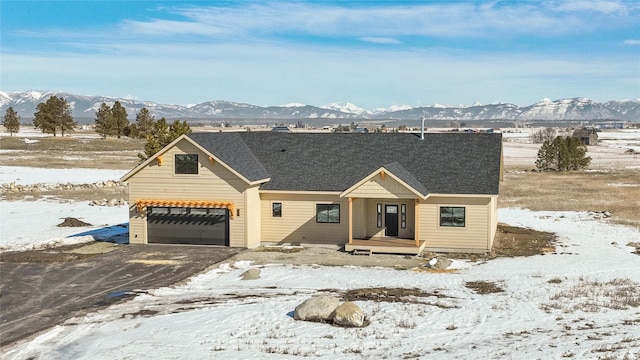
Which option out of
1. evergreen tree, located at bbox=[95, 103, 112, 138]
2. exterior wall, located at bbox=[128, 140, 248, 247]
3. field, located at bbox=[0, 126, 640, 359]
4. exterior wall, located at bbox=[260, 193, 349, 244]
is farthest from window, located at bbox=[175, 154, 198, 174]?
evergreen tree, located at bbox=[95, 103, 112, 138]

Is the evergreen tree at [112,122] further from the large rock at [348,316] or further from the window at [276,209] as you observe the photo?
the large rock at [348,316]

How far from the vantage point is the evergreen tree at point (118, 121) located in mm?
114812

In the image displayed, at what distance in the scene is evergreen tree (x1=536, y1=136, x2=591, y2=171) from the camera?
71.7 metres

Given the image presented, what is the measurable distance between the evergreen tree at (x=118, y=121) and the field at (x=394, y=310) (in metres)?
81.2

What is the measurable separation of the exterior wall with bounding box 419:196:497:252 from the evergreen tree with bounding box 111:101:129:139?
94135mm

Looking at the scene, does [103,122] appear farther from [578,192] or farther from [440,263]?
[440,263]

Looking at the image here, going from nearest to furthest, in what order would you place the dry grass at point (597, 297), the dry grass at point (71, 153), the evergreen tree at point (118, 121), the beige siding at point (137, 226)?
the dry grass at point (597, 297) → the beige siding at point (137, 226) → the dry grass at point (71, 153) → the evergreen tree at point (118, 121)

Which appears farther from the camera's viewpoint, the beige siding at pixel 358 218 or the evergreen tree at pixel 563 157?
the evergreen tree at pixel 563 157

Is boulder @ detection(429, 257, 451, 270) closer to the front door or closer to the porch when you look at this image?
the porch

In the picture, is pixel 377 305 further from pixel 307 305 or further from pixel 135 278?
pixel 135 278

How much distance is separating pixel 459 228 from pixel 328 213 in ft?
20.9

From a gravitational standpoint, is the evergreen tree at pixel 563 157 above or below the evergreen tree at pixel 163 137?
below

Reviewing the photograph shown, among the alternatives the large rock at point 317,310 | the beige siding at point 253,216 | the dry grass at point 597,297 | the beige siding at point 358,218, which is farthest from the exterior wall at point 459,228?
the large rock at point 317,310

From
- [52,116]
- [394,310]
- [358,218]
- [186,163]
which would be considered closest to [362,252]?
[358,218]
